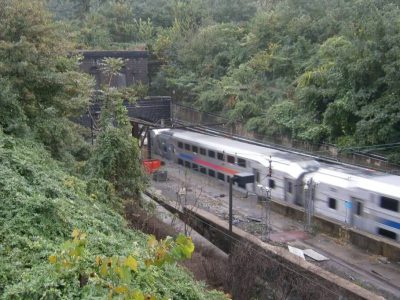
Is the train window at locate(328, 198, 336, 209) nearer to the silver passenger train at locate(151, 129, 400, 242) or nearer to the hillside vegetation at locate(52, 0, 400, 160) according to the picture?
the silver passenger train at locate(151, 129, 400, 242)

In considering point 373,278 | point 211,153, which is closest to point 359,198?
point 373,278

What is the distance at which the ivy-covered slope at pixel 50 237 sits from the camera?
21.5 ft

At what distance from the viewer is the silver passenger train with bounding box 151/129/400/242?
1918 centimetres

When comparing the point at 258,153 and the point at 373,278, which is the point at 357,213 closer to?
the point at 373,278

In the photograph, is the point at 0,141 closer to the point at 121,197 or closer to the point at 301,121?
the point at 121,197

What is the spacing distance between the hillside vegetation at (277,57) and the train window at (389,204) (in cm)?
758

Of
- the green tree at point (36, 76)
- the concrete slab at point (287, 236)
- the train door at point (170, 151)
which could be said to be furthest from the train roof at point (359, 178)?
the train door at point (170, 151)

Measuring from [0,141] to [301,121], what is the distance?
22479 millimetres

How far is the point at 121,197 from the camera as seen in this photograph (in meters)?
17.1

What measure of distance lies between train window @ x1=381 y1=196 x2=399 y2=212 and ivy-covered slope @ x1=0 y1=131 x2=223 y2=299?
10.7m

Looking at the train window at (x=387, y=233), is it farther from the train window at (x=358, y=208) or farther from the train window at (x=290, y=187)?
the train window at (x=290, y=187)

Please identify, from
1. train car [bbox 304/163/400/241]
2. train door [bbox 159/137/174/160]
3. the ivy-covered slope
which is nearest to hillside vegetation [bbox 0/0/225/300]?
the ivy-covered slope

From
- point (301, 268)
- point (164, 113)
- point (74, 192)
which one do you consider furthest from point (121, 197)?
point (164, 113)

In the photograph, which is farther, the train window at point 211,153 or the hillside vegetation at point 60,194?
the train window at point 211,153
